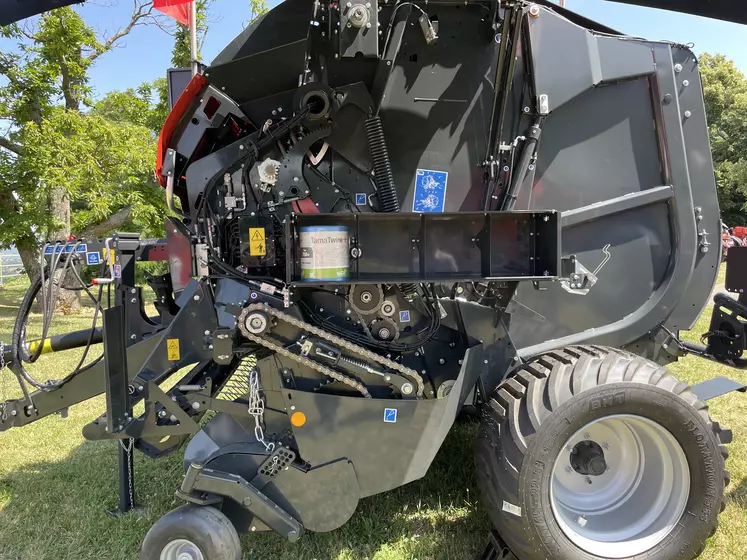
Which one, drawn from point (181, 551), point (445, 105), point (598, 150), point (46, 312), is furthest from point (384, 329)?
point (46, 312)

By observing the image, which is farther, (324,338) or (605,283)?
(605,283)

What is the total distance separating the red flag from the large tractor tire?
29.4 feet

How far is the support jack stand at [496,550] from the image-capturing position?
2.80m

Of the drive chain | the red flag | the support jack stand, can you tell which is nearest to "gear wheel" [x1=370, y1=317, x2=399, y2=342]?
the drive chain

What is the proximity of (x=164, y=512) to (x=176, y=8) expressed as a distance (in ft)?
31.2

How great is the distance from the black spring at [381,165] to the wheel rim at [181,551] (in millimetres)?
2021

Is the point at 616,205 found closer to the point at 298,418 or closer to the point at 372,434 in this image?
the point at 372,434

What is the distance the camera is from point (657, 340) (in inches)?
136

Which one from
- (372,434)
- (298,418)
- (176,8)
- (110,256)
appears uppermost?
(176,8)

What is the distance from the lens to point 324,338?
281 centimetres

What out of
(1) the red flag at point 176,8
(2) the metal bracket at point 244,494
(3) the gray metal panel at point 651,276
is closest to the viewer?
(2) the metal bracket at point 244,494

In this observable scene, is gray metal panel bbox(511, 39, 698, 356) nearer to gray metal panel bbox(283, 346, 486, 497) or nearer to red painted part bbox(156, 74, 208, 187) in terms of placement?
gray metal panel bbox(283, 346, 486, 497)

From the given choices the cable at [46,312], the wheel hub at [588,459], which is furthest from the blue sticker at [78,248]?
the wheel hub at [588,459]

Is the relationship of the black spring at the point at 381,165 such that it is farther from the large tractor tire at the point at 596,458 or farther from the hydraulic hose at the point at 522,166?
the large tractor tire at the point at 596,458
